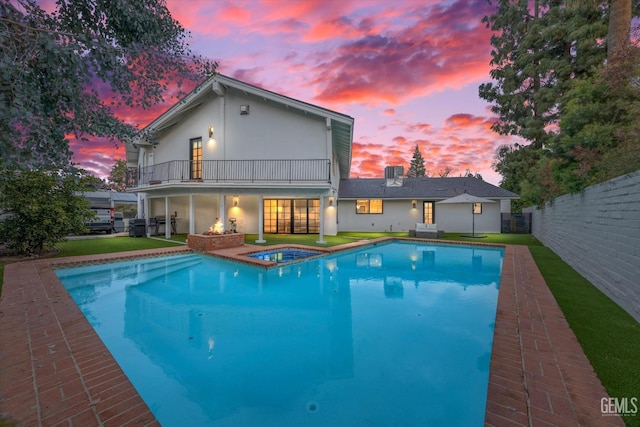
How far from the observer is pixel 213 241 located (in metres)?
11.1

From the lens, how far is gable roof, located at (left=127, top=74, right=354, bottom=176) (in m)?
13.4

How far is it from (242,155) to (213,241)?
5522 mm

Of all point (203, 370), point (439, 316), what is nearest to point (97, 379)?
point (203, 370)

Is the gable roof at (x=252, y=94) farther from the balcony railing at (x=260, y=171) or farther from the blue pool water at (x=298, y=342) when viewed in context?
the blue pool water at (x=298, y=342)

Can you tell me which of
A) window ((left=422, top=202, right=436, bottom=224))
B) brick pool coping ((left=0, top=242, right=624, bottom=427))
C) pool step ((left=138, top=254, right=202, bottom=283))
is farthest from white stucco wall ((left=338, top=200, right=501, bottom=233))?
brick pool coping ((left=0, top=242, right=624, bottom=427))

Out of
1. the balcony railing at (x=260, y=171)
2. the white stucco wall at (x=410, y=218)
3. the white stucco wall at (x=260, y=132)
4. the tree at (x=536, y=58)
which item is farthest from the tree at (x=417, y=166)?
the balcony railing at (x=260, y=171)

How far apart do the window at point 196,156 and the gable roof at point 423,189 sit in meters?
9.44

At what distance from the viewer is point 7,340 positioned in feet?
11.1

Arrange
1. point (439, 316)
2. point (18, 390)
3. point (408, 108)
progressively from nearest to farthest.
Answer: point (18, 390)
point (439, 316)
point (408, 108)

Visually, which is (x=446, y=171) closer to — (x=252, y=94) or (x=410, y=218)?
(x=410, y=218)

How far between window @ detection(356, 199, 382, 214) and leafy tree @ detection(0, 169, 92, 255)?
15.7m

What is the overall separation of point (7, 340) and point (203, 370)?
243 centimetres

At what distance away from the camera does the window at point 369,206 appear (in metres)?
20.3

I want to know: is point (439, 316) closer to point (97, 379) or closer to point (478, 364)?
point (478, 364)
